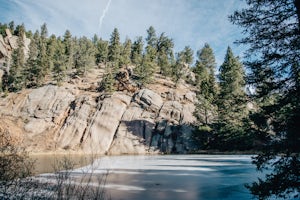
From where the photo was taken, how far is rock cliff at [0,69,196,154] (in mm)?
46938

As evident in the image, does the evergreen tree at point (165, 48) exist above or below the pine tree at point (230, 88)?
above

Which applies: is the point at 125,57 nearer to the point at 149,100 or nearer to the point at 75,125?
the point at 149,100

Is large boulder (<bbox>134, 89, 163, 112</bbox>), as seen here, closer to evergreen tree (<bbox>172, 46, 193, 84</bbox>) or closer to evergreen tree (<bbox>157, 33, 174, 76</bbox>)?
evergreen tree (<bbox>172, 46, 193, 84</bbox>)

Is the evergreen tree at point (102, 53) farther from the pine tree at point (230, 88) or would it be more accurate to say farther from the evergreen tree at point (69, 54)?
the pine tree at point (230, 88)

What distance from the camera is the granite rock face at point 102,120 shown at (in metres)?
47.0

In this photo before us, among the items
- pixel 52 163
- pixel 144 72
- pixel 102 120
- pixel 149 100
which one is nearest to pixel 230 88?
pixel 149 100

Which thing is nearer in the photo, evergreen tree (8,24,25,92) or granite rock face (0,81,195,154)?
granite rock face (0,81,195,154)

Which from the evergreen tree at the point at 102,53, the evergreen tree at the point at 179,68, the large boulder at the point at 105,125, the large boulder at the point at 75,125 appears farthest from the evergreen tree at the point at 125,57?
the large boulder at the point at 75,125

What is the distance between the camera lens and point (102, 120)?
5056 centimetres

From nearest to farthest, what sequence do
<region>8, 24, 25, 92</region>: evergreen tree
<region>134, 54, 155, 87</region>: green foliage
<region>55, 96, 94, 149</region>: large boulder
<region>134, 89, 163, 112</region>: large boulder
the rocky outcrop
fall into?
<region>55, 96, 94, 149</region>: large boulder < <region>134, 89, 163, 112</region>: large boulder < <region>8, 24, 25, 92</region>: evergreen tree < <region>134, 54, 155, 87</region>: green foliage < the rocky outcrop

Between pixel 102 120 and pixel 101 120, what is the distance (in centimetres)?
19

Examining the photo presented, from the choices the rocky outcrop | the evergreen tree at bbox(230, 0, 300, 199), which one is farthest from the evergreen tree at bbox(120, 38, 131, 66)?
the evergreen tree at bbox(230, 0, 300, 199)

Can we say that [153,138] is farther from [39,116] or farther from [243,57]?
[243,57]

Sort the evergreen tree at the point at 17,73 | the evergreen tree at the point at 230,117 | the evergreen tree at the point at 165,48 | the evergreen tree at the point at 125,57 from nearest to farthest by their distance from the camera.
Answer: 1. the evergreen tree at the point at 230,117
2. the evergreen tree at the point at 17,73
3. the evergreen tree at the point at 125,57
4. the evergreen tree at the point at 165,48
